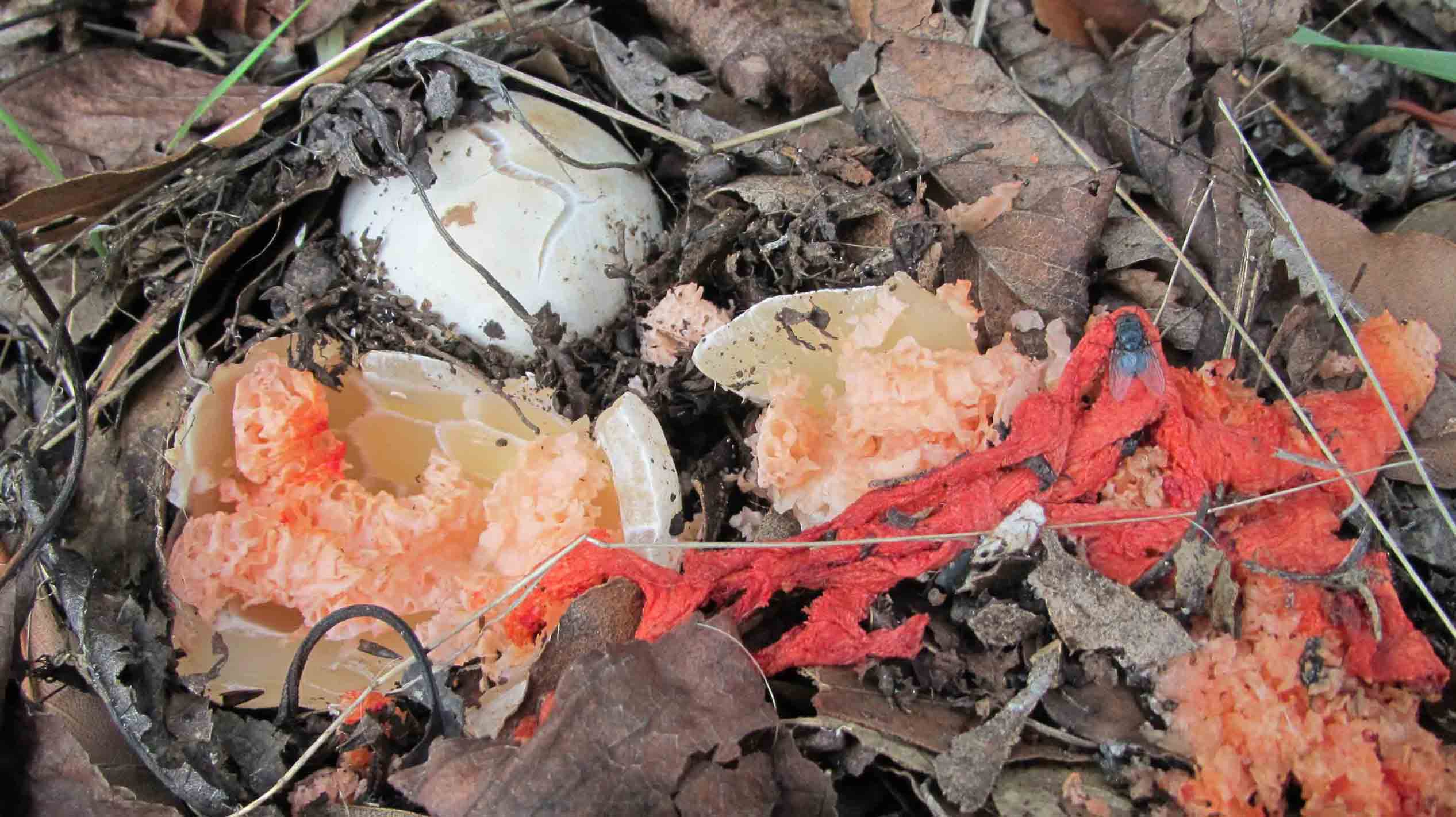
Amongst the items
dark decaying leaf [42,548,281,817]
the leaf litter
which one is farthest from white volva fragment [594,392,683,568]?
dark decaying leaf [42,548,281,817]

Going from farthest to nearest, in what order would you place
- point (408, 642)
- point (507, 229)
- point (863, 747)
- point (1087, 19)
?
point (1087, 19) < point (507, 229) < point (408, 642) < point (863, 747)

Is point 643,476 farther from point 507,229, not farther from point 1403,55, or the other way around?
point 1403,55

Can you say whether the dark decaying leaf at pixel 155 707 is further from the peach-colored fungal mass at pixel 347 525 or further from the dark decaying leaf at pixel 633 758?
the dark decaying leaf at pixel 633 758

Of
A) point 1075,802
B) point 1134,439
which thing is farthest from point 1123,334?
point 1075,802

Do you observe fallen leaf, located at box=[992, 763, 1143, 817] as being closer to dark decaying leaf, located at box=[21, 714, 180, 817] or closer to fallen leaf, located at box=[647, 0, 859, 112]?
dark decaying leaf, located at box=[21, 714, 180, 817]

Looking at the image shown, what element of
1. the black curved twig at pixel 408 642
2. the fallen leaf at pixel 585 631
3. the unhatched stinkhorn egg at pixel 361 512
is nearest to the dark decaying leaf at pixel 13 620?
the unhatched stinkhorn egg at pixel 361 512

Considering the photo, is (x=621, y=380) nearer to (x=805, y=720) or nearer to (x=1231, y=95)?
(x=805, y=720)

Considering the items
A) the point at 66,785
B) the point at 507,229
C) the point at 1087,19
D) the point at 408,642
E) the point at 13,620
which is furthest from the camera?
the point at 1087,19

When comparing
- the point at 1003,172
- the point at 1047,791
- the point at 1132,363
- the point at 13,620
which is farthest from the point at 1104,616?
the point at 13,620
